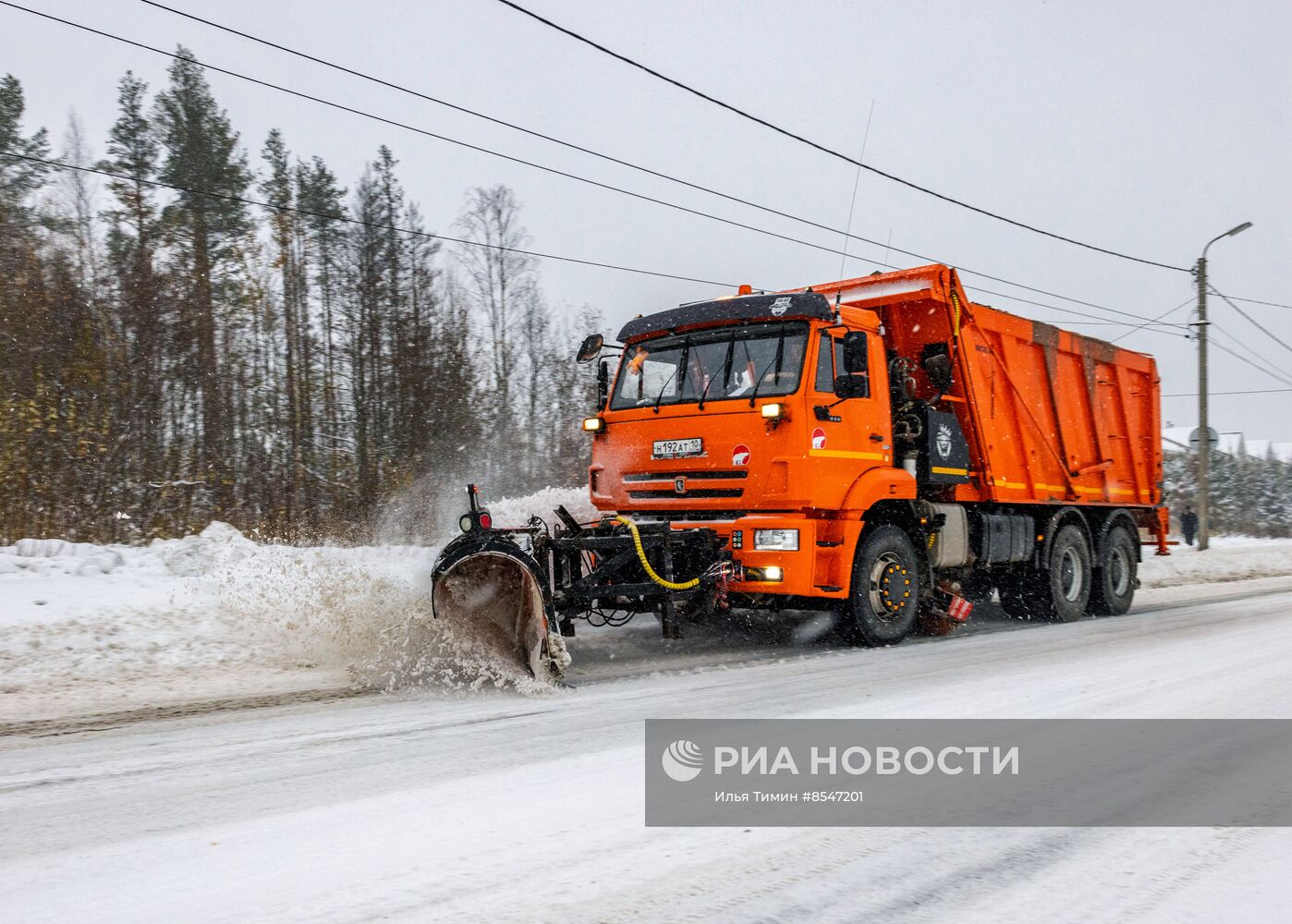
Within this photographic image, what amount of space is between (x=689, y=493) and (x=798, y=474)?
97cm

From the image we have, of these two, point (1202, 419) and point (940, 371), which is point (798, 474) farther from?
point (1202, 419)

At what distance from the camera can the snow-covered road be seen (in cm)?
270

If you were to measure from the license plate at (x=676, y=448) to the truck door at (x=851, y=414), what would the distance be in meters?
0.94

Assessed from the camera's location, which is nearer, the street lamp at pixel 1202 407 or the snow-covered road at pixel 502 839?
the snow-covered road at pixel 502 839

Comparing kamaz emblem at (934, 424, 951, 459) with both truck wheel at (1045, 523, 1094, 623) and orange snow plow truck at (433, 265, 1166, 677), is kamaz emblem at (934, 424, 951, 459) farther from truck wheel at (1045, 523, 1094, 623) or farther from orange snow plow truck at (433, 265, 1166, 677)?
truck wheel at (1045, 523, 1094, 623)

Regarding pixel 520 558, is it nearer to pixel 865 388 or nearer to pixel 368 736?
pixel 368 736

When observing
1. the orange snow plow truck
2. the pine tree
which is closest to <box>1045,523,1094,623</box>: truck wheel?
the orange snow plow truck

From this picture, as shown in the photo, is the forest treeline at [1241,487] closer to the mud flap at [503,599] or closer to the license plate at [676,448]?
the license plate at [676,448]

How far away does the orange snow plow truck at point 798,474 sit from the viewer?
23.2 feet

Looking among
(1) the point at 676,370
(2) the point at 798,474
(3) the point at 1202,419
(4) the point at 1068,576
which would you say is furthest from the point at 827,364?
(3) the point at 1202,419

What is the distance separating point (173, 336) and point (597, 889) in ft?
59.5

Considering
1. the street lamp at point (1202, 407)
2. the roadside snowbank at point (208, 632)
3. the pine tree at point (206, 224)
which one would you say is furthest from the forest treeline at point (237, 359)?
the street lamp at point (1202, 407)

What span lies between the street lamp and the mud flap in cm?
2342

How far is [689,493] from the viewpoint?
811 cm
